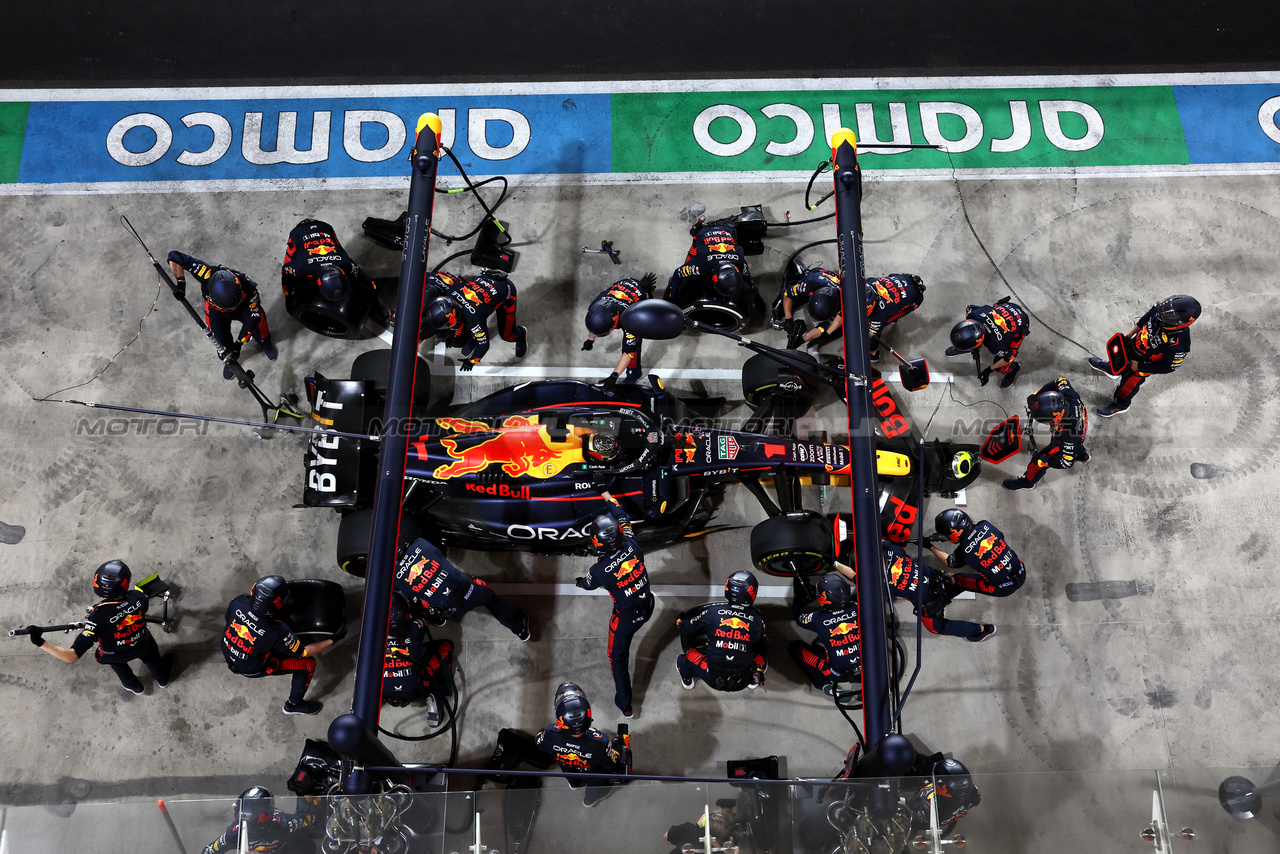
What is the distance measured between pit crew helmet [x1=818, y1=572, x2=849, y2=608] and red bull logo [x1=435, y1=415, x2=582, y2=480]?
2073 millimetres

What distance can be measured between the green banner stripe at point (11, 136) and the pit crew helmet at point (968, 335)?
31.0 feet

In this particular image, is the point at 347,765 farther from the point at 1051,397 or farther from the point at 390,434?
the point at 1051,397

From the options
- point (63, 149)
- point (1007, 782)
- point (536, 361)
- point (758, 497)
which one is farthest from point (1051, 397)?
point (63, 149)

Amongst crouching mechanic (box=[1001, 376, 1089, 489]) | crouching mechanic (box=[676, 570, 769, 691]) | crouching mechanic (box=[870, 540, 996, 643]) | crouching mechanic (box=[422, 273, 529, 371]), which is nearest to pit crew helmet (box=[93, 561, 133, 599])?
crouching mechanic (box=[422, 273, 529, 371])

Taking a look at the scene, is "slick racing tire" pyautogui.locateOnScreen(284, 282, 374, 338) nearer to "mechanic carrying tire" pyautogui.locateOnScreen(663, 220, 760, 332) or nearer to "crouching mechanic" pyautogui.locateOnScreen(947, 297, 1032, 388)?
"mechanic carrying tire" pyautogui.locateOnScreen(663, 220, 760, 332)

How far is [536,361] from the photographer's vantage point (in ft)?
26.9

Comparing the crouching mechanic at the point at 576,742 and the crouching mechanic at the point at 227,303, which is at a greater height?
the crouching mechanic at the point at 227,303

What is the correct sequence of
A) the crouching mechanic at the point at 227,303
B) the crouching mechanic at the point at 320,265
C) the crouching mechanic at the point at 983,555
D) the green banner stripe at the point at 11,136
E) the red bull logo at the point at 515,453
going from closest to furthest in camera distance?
the crouching mechanic at the point at 983,555 < the red bull logo at the point at 515,453 < the crouching mechanic at the point at 227,303 < the crouching mechanic at the point at 320,265 < the green banner stripe at the point at 11,136

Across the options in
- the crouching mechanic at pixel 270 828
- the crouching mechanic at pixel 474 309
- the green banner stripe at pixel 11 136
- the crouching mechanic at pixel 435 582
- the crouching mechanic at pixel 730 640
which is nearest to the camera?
the crouching mechanic at pixel 270 828

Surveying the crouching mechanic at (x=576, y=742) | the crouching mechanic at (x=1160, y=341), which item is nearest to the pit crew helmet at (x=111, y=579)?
the crouching mechanic at (x=576, y=742)

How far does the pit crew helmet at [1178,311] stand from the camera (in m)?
7.08

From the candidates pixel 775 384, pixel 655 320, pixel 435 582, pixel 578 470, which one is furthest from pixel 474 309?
pixel 655 320

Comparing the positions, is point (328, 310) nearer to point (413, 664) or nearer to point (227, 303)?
point (227, 303)

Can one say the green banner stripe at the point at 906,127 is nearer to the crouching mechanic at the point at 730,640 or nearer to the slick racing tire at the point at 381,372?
the slick racing tire at the point at 381,372
